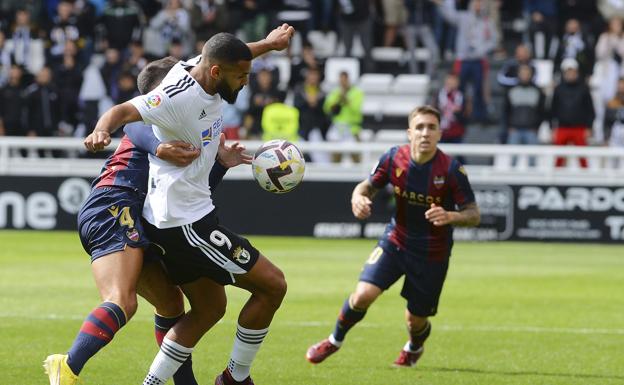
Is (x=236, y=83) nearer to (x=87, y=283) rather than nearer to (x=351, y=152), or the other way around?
(x=87, y=283)

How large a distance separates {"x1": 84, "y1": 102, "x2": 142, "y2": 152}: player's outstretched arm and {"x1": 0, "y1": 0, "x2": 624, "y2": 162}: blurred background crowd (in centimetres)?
1672

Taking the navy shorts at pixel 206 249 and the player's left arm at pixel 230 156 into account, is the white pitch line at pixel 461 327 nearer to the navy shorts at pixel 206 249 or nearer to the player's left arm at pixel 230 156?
the player's left arm at pixel 230 156

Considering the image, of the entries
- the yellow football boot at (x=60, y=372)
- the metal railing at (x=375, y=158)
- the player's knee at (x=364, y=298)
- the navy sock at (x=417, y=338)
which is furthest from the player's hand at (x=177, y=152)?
the metal railing at (x=375, y=158)

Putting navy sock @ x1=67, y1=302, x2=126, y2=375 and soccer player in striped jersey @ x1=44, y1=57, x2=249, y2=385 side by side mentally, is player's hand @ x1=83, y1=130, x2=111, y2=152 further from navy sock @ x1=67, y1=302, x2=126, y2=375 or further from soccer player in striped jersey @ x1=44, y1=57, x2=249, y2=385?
navy sock @ x1=67, y1=302, x2=126, y2=375

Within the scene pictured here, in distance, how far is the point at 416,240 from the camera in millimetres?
10133

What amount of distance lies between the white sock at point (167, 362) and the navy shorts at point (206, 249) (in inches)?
19.0

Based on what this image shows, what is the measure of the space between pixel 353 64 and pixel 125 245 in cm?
2157

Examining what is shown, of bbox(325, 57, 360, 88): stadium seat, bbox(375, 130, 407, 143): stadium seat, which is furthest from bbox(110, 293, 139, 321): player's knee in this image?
bbox(325, 57, 360, 88): stadium seat

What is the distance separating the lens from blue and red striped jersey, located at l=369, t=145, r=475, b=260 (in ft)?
33.1

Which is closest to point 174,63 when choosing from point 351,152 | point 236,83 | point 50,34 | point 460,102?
point 236,83

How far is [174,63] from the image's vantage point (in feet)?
26.9

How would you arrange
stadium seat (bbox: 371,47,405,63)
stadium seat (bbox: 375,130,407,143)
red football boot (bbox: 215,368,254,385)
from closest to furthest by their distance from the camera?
red football boot (bbox: 215,368,254,385), stadium seat (bbox: 375,130,407,143), stadium seat (bbox: 371,47,405,63)

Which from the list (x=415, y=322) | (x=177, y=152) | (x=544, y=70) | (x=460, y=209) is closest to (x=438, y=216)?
(x=460, y=209)

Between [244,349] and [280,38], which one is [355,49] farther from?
[244,349]
